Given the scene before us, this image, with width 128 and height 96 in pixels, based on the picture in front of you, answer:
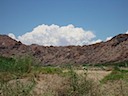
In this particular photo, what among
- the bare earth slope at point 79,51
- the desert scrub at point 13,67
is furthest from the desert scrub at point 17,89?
the bare earth slope at point 79,51

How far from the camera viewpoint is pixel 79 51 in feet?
422

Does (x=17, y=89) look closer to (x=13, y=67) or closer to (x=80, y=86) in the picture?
(x=80, y=86)

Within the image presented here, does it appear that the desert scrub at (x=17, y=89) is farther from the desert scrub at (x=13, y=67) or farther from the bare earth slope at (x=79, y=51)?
the bare earth slope at (x=79, y=51)

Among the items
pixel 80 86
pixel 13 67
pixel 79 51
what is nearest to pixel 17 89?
pixel 80 86

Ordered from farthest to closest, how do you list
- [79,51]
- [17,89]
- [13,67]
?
[79,51]
[13,67]
[17,89]

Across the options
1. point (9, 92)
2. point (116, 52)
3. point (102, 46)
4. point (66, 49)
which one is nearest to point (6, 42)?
point (66, 49)

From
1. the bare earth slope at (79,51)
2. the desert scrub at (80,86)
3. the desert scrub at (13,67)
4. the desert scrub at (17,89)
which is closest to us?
the desert scrub at (17,89)

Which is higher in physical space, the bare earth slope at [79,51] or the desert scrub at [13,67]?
the bare earth slope at [79,51]

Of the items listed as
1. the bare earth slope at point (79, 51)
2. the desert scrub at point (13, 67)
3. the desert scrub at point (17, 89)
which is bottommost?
the desert scrub at point (17, 89)

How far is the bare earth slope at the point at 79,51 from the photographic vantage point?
110 meters

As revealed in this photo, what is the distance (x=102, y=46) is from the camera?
123188 millimetres

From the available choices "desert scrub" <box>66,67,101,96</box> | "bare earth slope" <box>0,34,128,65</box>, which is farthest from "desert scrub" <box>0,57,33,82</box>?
"bare earth slope" <box>0,34,128,65</box>

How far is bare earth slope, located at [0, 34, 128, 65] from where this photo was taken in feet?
360

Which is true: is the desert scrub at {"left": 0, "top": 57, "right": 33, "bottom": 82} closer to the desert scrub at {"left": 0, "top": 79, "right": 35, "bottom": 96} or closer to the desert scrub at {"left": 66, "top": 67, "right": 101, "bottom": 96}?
the desert scrub at {"left": 0, "top": 79, "right": 35, "bottom": 96}
